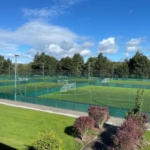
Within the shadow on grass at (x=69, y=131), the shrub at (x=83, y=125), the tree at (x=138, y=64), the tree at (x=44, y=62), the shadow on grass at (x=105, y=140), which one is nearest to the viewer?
the shadow on grass at (x=105, y=140)

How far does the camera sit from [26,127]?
12.9m

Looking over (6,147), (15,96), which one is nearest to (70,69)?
(15,96)

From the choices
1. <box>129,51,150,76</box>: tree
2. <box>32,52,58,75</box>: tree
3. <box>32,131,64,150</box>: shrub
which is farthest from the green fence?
<box>32,52,58,75</box>: tree

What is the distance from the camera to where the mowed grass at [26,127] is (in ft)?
34.7

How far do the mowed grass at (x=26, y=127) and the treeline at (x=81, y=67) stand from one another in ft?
190

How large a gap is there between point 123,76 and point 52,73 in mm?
28437

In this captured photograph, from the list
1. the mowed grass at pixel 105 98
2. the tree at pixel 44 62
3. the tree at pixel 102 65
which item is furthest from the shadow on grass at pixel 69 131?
the tree at pixel 44 62

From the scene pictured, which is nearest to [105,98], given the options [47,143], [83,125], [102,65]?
[83,125]

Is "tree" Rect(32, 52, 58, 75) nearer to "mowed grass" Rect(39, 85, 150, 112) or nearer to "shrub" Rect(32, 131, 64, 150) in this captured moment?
"mowed grass" Rect(39, 85, 150, 112)

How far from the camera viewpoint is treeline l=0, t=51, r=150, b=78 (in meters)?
78.2

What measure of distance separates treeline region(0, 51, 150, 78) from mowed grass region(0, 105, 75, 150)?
57777 mm

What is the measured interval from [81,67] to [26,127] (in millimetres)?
80805

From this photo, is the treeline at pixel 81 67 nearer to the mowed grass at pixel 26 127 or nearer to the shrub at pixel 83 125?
the mowed grass at pixel 26 127

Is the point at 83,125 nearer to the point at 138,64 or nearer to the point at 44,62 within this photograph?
the point at 138,64
